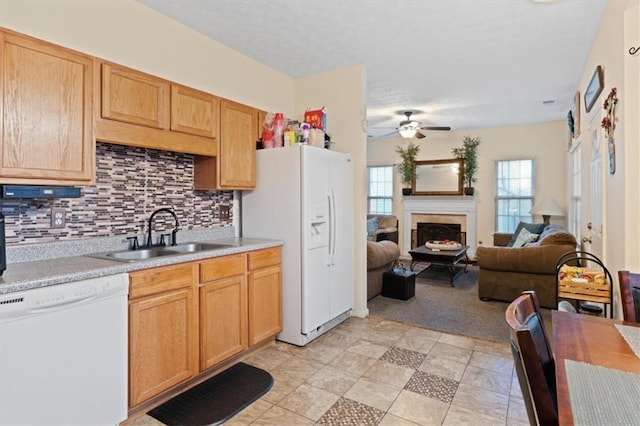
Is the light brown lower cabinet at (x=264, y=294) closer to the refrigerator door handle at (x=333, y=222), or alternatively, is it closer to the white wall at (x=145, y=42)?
the refrigerator door handle at (x=333, y=222)

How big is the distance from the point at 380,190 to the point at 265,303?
A: 5808mm

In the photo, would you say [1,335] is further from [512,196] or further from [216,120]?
[512,196]

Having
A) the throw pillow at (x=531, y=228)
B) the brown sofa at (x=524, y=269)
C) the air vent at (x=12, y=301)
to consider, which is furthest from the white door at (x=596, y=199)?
the air vent at (x=12, y=301)

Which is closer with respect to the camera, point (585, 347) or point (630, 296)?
point (585, 347)

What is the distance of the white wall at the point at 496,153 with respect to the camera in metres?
6.53

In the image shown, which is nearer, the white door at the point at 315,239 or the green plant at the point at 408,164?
the white door at the point at 315,239

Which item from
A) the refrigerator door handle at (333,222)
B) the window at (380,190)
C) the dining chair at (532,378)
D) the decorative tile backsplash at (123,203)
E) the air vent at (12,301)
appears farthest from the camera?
the window at (380,190)

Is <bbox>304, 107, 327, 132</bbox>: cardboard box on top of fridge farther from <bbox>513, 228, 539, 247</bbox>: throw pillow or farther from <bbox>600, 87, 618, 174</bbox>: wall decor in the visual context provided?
<bbox>513, 228, 539, 247</bbox>: throw pillow

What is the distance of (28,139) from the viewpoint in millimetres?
1891

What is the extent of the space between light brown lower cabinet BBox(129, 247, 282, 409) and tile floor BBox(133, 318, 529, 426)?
245 millimetres

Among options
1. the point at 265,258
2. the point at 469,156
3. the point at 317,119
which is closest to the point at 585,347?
the point at 265,258

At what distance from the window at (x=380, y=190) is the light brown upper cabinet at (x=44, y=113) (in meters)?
6.77

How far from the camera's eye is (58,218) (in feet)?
7.41

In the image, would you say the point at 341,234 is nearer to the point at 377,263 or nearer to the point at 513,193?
the point at 377,263
